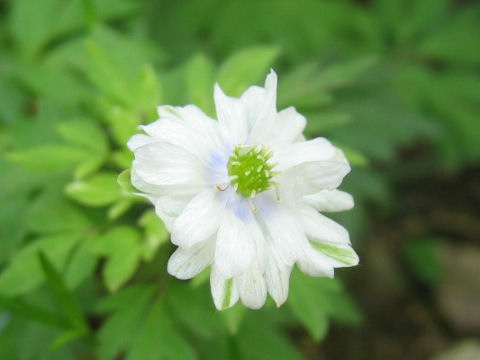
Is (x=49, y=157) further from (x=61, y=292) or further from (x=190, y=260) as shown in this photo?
(x=190, y=260)

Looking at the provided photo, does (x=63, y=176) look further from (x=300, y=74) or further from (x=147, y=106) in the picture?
(x=300, y=74)

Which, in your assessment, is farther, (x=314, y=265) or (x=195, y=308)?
(x=195, y=308)

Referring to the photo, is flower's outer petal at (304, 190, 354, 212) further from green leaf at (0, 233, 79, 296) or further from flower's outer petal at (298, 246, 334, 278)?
green leaf at (0, 233, 79, 296)

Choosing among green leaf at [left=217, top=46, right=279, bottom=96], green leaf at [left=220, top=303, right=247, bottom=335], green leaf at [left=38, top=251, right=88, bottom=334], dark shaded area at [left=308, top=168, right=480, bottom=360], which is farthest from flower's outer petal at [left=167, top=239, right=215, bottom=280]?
dark shaded area at [left=308, top=168, right=480, bottom=360]

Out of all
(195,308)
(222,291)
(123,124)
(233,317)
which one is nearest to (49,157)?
(123,124)

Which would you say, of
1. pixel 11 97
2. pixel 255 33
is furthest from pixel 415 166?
pixel 11 97

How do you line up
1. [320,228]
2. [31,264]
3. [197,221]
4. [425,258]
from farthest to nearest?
[425,258], [31,264], [320,228], [197,221]
